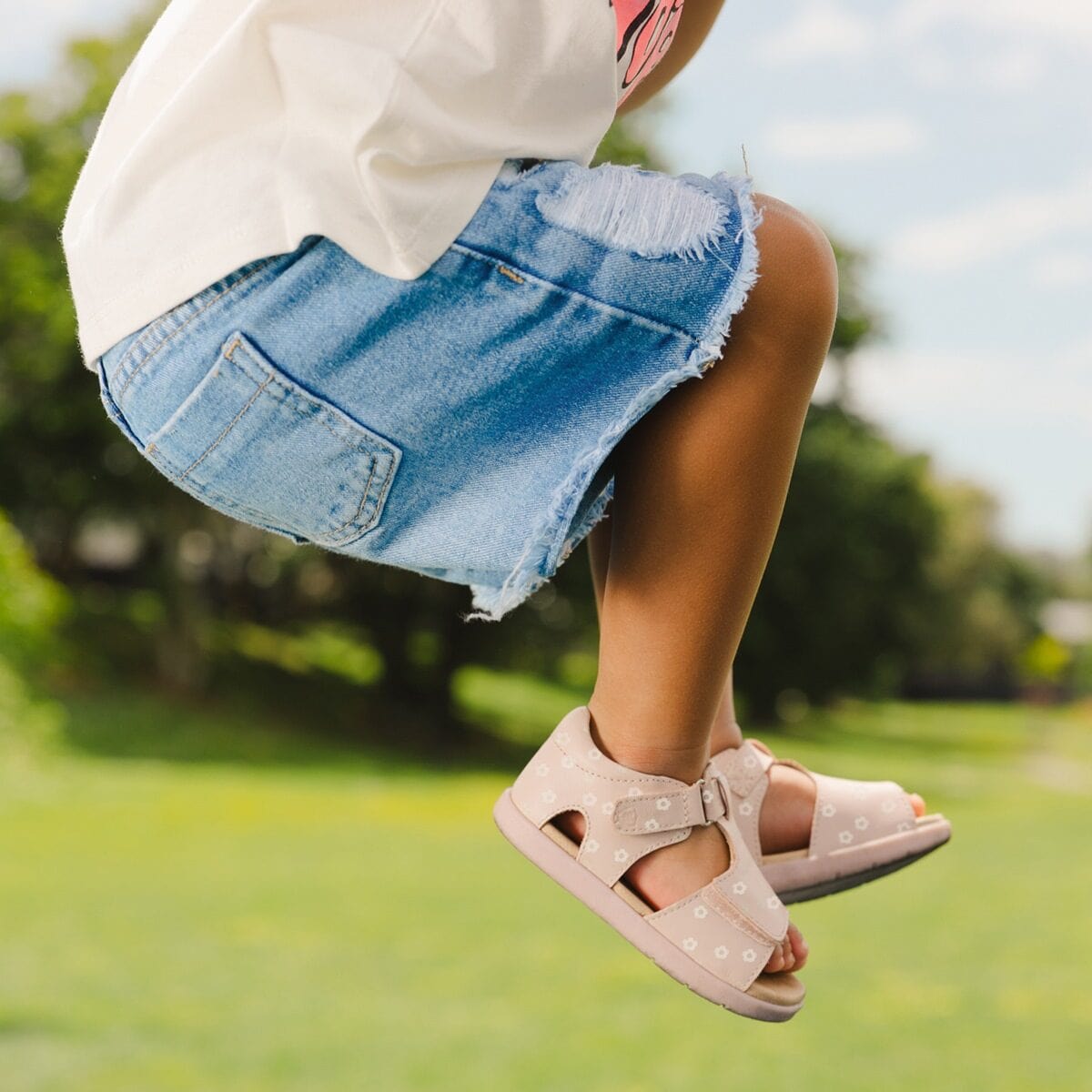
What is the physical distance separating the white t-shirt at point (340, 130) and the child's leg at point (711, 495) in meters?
0.18

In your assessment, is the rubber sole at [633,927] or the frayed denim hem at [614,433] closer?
the frayed denim hem at [614,433]

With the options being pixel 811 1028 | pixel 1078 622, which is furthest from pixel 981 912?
pixel 1078 622

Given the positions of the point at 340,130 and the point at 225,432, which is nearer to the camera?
the point at 340,130

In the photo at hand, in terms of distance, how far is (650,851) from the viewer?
115cm

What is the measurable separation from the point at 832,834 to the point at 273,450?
0.68 meters

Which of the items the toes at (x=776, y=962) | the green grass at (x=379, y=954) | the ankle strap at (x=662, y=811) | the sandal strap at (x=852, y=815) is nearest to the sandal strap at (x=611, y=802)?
the ankle strap at (x=662, y=811)

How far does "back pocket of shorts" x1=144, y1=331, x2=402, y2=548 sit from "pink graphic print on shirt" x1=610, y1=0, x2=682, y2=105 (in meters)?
0.33

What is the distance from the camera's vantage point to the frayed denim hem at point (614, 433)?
38.0 inches

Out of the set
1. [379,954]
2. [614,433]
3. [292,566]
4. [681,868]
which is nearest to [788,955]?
[681,868]

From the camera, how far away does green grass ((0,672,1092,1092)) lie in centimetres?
1448

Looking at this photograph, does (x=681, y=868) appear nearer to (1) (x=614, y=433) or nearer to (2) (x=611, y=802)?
(2) (x=611, y=802)

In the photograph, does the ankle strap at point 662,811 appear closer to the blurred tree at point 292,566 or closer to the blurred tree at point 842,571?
the blurred tree at point 292,566

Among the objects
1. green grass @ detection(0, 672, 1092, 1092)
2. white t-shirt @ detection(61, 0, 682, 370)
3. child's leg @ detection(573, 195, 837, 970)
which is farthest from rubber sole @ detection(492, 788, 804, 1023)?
green grass @ detection(0, 672, 1092, 1092)

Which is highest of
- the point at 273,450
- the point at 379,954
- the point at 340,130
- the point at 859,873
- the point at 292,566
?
the point at 340,130
